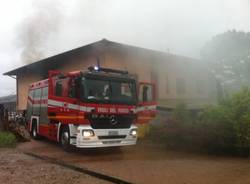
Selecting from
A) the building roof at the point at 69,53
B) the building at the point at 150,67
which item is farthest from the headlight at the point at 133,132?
the building roof at the point at 69,53

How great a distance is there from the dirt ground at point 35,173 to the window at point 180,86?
47.4 ft

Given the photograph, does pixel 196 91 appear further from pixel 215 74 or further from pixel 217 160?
pixel 217 160

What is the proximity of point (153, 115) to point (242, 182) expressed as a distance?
5.79 m

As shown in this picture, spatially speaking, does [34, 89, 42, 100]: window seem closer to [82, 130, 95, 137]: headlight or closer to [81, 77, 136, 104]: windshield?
[81, 77, 136, 104]: windshield

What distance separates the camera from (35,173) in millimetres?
9000

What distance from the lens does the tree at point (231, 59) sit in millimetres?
28781

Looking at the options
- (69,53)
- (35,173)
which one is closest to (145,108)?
(35,173)

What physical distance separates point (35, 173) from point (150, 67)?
1366cm

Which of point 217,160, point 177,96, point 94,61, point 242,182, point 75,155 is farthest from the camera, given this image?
point 177,96

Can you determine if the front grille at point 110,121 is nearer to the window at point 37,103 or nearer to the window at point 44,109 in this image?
the window at point 44,109

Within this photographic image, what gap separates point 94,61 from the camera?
795 inches

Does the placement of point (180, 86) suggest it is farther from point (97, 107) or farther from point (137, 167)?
point (137, 167)

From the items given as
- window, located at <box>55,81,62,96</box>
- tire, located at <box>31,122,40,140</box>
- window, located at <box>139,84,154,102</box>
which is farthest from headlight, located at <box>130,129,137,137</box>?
tire, located at <box>31,122,40,140</box>

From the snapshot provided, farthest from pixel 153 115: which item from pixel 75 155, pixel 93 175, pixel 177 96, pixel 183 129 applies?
pixel 177 96
